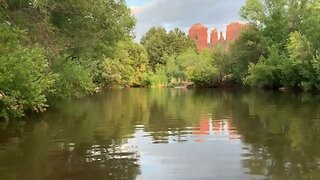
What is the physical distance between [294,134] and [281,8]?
48.6 m

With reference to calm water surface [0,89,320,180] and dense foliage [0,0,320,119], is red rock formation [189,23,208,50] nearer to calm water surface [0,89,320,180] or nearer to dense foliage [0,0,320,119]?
dense foliage [0,0,320,119]

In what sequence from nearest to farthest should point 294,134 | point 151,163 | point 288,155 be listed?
point 151,163 → point 288,155 → point 294,134

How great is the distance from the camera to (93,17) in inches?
1106

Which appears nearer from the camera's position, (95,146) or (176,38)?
(95,146)

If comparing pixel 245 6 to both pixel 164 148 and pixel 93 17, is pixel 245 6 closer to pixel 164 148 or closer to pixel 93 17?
pixel 93 17

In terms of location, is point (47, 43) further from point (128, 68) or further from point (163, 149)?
point (128, 68)

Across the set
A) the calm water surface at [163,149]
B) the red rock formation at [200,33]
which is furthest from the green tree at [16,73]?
the red rock formation at [200,33]

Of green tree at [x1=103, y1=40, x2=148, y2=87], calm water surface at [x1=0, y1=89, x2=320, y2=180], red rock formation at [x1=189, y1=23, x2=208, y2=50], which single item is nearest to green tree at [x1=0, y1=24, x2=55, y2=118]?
calm water surface at [x1=0, y1=89, x2=320, y2=180]

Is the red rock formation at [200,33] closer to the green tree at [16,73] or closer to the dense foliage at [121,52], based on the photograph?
the dense foliage at [121,52]

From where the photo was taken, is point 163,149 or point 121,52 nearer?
point 163,149

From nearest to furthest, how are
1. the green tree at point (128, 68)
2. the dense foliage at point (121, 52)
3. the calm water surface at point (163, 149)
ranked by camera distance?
the calm water surface at point (163, 149)
the dense foliage at point (121, 52)
the green tree at point (128, 68)

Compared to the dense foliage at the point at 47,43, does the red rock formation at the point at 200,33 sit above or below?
above

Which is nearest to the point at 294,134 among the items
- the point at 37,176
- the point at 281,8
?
the point at 37,176

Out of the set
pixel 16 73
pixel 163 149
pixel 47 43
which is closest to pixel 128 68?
pixel 47 43
